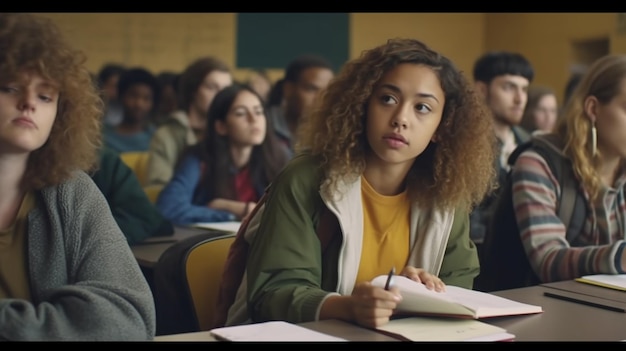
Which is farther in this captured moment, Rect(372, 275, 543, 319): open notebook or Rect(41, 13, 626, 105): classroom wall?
Rect(41, 13, 626, 105): classroom wall

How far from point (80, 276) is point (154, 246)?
4.20 ft

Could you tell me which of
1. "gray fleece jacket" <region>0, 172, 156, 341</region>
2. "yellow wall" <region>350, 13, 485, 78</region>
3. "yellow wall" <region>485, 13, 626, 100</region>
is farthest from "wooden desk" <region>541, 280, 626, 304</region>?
"yellow wall" <region>350, 13, 485, 78</region>

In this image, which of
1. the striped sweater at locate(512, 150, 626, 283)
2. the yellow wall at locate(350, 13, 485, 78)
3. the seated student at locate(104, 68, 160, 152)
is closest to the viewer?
Result: the striped sweater at locate(512, 150, 626, 283)

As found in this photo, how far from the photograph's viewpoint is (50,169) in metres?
1.81

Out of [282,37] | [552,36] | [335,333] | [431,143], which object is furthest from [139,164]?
[552,36]

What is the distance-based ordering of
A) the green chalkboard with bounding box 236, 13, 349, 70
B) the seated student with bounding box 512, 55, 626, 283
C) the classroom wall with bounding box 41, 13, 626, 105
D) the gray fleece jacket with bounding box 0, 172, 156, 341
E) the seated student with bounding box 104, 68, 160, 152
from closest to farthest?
1. the gray fleece jacket with bounding box 0, 172, 156, 341
2. the seated student with bounding box 512, 55, 626, 283
3. the seated student with bounding box 104, 68, 160, 152
4. the classroom wall with bounding box 41, 13, 626, 105
5. the green chalkboard with bounding box 236, 13, 349, 70

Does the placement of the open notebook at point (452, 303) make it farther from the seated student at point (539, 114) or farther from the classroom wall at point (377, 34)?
the classroom wall at point (377, 34)

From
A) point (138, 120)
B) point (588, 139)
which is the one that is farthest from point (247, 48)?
point (588, 139)

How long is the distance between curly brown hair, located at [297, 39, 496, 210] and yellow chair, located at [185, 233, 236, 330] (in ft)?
1.17

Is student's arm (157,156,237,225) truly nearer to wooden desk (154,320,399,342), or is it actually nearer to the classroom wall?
wooden desk (154,320,399,342)

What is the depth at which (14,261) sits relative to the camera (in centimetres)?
178

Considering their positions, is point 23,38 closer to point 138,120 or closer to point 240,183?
point 240,183

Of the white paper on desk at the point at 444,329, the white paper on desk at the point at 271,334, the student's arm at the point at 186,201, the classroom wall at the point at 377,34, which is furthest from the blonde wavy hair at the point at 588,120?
the classroom wall at the point at 377,34

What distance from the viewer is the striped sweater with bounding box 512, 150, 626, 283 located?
102 inches
